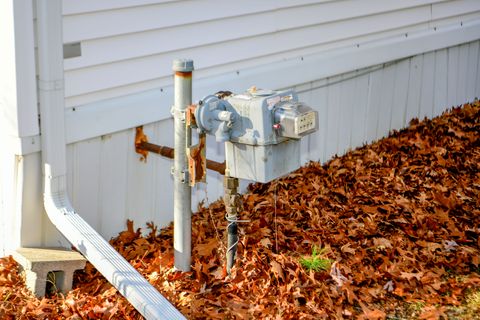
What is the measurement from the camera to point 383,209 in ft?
22.3

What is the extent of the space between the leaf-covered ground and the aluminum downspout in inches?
11.0

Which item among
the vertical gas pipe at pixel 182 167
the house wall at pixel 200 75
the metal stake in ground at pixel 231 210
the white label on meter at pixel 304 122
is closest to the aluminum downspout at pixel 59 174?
the house wall at pixel 200 75

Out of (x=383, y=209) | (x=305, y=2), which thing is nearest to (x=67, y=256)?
(x=383, y=209)

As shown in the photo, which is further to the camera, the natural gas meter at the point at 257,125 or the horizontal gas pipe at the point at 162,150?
the horizontal gas pipe at the point at 162,150

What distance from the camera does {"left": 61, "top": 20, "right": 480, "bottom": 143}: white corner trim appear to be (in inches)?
223

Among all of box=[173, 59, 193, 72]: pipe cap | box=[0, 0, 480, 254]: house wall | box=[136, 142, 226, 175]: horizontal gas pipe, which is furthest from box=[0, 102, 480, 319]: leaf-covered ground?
box=[173, 59, 193, 72]: pipe cap

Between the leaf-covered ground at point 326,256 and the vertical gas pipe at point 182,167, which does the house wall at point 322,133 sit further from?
the vertical gas pipe at point 182,167

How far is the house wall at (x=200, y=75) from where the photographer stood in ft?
18.2

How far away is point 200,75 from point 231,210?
5.19 feet

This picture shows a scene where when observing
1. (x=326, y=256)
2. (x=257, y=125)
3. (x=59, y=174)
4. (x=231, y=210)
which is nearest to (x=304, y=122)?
(x=257, y=125)

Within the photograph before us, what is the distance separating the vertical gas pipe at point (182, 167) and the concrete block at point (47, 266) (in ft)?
2.21

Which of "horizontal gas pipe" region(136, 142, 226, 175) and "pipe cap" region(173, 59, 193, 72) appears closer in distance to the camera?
"pipe cap" region(173, 59, 193, 72)

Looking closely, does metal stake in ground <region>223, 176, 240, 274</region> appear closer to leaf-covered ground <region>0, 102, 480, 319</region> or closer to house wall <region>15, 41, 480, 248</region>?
leaf-covered ground <region>0, 102, 480, 319</region>

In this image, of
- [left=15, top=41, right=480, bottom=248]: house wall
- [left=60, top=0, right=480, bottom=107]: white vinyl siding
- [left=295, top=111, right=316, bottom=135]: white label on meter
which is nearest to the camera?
[left=295, top=111, right=316, bottom=135]: white label on meter
